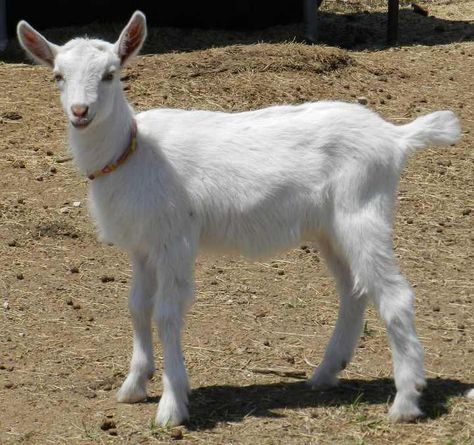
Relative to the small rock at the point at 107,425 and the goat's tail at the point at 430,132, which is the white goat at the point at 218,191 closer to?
the goat's tail at the point at 430,132

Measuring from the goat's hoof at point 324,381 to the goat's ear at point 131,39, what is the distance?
1902mm

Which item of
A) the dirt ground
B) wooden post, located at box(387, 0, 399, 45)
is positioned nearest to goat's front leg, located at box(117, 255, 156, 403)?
the dirt ground

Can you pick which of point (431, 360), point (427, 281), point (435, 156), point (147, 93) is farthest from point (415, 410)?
point (147, 93)

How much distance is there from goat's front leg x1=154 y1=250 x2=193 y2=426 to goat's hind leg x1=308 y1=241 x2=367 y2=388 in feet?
2.76

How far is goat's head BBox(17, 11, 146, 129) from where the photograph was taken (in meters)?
5.01

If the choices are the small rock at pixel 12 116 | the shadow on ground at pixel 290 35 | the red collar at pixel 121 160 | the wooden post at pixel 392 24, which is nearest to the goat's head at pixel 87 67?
the red collar at pixel 121 160

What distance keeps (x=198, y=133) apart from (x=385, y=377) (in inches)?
65.7

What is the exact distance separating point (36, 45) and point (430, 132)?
78.1 inches

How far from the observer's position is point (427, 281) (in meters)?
7.44

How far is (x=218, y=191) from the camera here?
17.5 feet

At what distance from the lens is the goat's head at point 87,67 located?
5012 millimetres

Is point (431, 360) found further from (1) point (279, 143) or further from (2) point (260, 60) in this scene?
(2) point (260, 60)

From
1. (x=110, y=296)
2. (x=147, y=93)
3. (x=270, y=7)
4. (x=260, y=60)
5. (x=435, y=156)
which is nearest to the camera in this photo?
(x=110, y=296)

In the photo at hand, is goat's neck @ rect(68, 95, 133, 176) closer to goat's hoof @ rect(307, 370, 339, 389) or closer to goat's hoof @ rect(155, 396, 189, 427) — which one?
goat's hoof @ rect(155, 396, 189, 427)
